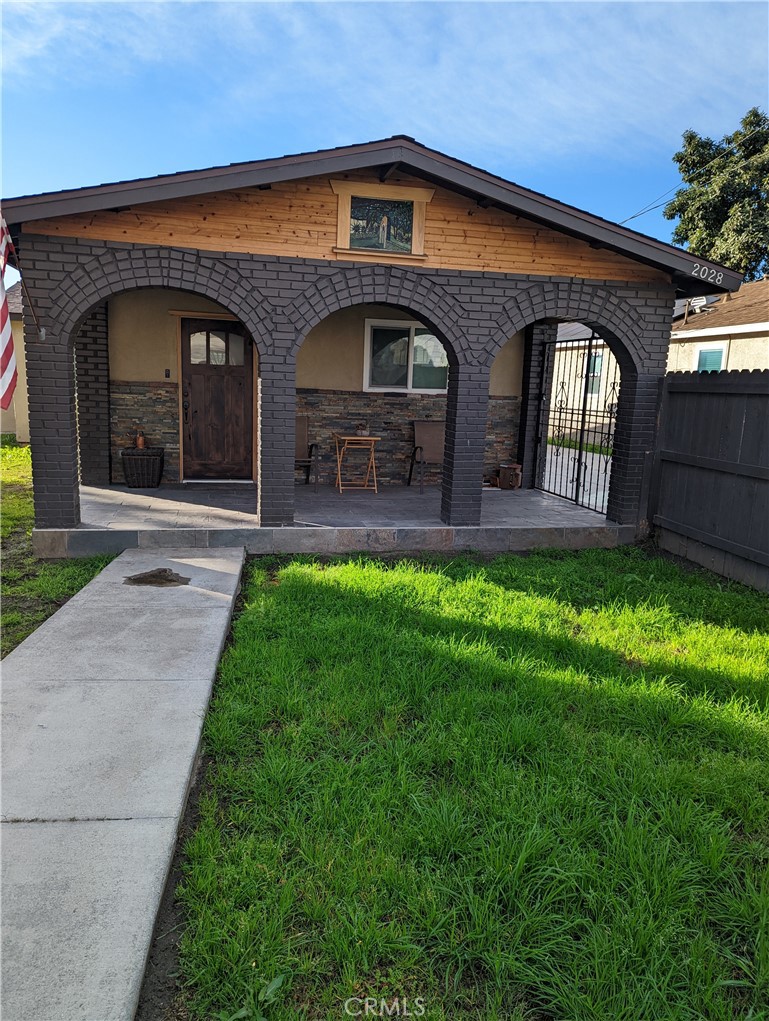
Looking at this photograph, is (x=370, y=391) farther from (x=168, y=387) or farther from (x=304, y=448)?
(x=168, y=387)

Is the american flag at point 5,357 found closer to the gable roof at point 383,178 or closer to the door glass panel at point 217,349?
the gable roof at point 383,178

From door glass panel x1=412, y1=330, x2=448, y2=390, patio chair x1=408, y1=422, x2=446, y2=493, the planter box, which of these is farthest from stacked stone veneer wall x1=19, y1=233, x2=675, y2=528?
door glass panel x1=412, y1=330, x2=448, y2=390

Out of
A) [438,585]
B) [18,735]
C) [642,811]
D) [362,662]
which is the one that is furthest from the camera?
[438,585]

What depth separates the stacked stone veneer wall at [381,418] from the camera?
33.3 feet

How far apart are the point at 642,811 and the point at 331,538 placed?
4.75 metres

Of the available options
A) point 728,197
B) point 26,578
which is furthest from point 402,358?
point 728,197

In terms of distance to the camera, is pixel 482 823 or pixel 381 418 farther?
pixel 381 418

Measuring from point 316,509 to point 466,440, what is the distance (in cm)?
203

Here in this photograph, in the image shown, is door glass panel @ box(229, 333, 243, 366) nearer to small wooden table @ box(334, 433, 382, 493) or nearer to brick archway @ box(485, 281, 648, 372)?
small wooden table @ box(334, 433, 382, 493)

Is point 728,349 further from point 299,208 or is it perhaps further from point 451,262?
point 299,208

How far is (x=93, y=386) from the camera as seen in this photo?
9.37m

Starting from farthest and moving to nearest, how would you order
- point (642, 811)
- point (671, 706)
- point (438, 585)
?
point (438, 585) < point (671, 706) < point (642, 811)

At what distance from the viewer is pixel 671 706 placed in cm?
374

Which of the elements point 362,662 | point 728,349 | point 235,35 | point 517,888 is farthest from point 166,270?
point 728,349
